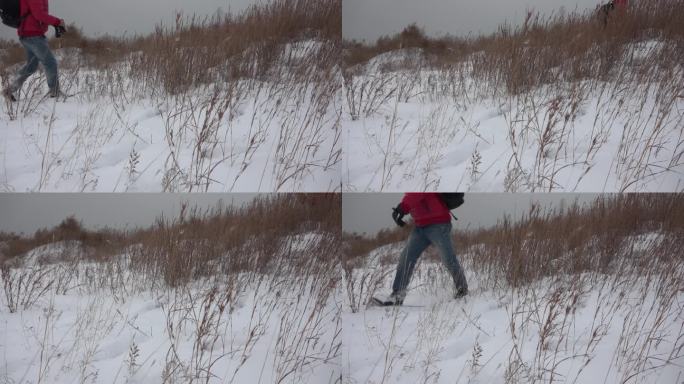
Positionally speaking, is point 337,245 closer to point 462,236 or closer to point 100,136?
point 462,236

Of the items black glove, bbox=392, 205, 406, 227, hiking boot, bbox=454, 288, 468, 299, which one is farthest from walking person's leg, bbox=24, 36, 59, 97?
hiking boot, bbox=454, 288, 468, 299

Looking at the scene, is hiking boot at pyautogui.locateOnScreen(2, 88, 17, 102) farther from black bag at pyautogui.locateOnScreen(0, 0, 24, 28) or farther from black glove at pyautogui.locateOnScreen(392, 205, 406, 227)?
black glove at pyautogui.locateOnScreen(392, 205, 406, 227)

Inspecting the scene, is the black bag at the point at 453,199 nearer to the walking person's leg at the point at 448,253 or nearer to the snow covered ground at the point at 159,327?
the walking person's leg at the point at 448,253

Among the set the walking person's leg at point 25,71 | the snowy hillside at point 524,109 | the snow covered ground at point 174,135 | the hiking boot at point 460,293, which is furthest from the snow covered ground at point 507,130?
the walking person's leg at point 25,71

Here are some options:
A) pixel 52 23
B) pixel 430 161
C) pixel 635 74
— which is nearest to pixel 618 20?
pixel 635 74

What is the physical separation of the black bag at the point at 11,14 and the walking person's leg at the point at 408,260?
1817mm

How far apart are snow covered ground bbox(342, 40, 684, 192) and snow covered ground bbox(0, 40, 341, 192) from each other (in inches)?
6.4

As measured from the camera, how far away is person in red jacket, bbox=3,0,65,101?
2250 mm

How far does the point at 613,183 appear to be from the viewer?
2199 mm

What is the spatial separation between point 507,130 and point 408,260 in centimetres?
66

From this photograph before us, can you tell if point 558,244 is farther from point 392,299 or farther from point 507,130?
point 392,299

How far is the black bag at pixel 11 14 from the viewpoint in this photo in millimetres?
2266

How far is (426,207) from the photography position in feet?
7.55

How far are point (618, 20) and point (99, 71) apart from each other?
211 cm
